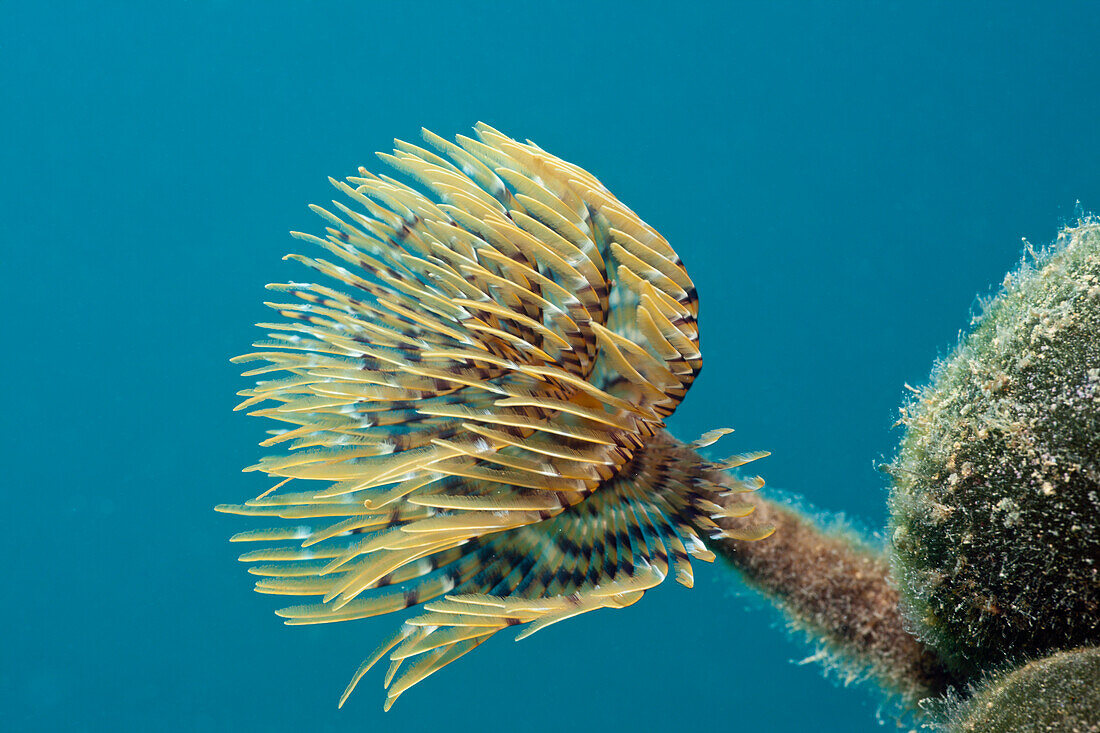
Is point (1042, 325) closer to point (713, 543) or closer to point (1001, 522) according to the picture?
point (1001, 522)

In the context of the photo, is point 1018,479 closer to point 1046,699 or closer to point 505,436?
point 1046,699

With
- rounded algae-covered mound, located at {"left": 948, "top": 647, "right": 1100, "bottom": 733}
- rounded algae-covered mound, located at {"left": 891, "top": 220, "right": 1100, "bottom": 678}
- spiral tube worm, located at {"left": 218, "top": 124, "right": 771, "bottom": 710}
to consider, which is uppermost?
spiral tube worm, located at {"left": 218, "top": 124, "right": 771, "bottom": 710}

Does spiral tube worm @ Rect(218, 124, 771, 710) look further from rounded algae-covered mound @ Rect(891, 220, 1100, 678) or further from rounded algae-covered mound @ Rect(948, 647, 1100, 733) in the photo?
rounded algae-covered mound @ Rect(948, 647, 1100, 733)

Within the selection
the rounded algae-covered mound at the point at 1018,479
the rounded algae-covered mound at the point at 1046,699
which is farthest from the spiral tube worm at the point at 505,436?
the rounded algae-covered mound at the point at 1046,699

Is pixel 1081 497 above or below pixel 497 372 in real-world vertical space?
below

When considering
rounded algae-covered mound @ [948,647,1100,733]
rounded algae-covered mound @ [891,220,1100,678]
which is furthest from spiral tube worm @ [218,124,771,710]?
rounded algae-covered mound @ [948,647,1100,733]

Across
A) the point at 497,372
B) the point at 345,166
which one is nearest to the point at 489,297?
the point at 497,372

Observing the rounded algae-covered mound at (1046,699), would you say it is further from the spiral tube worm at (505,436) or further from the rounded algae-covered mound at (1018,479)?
the spiral tube worm at (505,436)
